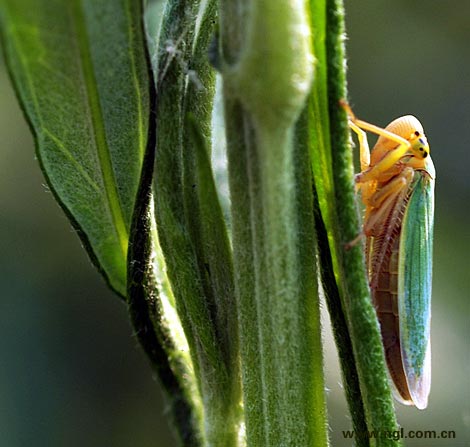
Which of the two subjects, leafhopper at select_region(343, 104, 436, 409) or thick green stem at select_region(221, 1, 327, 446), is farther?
leafhopper at select_region(343, 104, 436, 409)

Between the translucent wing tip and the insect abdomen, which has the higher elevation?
the insect abdomen

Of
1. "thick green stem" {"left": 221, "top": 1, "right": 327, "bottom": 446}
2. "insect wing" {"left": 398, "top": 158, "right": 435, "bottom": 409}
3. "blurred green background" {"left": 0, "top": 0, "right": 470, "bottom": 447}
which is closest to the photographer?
"thick green stem" {"left": 221, "top": 1, "right": 327, "bottom": 446}

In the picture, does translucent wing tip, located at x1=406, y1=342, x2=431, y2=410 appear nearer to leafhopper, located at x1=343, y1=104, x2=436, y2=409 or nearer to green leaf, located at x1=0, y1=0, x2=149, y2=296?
leafhopper, located at x1=343, y1=104, x2=436, y2=409

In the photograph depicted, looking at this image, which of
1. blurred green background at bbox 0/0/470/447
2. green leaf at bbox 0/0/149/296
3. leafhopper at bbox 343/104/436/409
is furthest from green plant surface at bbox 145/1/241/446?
blurred green background at bbox 0/0/470/447

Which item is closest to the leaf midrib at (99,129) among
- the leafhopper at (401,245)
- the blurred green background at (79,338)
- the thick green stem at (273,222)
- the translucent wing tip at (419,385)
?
the thick green stem at (273,222)

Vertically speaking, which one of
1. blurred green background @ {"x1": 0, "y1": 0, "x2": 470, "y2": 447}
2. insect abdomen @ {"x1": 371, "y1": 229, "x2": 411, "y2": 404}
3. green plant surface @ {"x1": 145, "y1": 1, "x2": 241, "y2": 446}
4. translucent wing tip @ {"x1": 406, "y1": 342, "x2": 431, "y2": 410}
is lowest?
blurred green background @ {"x1": 0, "y1": 0, "x2": 470, "y2": 447}

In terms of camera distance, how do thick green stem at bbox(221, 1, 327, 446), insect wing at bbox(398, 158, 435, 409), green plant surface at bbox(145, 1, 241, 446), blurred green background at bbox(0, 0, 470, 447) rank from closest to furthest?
thick green stem at bbox(221, 1, 327, 446) → green plant surface at bbox(145, 1, 241, 446) → insect wing at bbox(398, 158, 435, 409) → blurred green background at bbox(0, 0, 470, 447)

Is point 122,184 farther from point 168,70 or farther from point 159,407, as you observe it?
point 159,407
